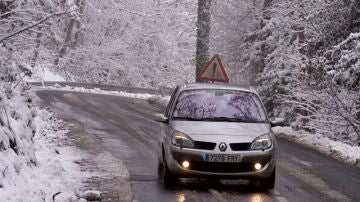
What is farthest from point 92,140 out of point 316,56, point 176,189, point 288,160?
point 316,56

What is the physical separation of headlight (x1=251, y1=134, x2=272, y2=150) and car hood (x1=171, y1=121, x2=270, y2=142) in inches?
2.4

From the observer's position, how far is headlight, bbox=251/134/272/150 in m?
9.66

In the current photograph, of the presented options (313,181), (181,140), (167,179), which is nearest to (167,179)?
(167,179)

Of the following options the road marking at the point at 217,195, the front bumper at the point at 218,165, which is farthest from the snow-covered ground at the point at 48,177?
the road marking at the point at 217,195

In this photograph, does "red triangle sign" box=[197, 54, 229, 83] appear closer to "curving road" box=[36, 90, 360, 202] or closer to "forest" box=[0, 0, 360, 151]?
"curving road" box=[36, 90, 360, 202]

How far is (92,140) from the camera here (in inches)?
615

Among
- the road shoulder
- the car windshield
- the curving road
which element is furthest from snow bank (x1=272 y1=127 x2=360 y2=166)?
the road shoulder

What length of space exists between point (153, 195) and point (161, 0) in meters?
41.3

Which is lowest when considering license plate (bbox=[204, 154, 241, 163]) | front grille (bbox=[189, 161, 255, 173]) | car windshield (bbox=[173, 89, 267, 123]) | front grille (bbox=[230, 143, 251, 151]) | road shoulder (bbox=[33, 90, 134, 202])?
road shoulder (bbox=[33, 90, 134, 202])

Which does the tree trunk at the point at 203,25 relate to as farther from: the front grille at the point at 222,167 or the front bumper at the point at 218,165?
the front grille at the point at 222,167

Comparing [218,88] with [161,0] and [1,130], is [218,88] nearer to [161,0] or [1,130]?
[1,130]

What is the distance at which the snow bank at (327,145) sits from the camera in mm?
13970

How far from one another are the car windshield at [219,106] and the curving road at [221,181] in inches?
43.6

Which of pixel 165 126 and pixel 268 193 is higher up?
pixel 165 126
